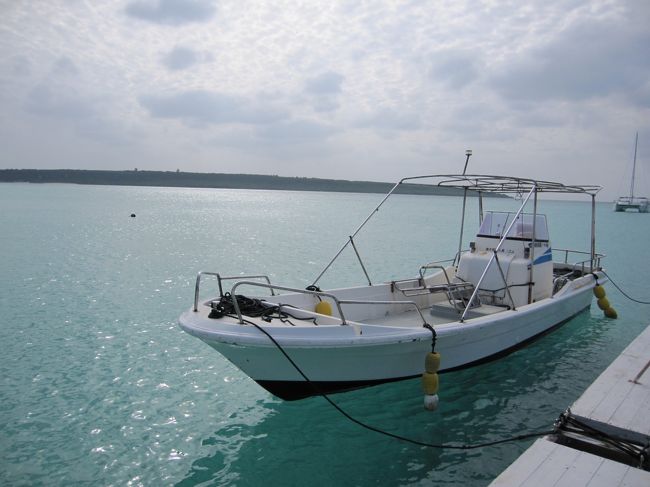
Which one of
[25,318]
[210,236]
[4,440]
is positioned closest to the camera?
[4,440]

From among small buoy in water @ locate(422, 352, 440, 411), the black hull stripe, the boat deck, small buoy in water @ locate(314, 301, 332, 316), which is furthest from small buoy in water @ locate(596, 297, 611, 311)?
small buoy in water @ locate(314, 301, 332, 316)

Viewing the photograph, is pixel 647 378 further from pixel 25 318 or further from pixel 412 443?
pixel 25 318

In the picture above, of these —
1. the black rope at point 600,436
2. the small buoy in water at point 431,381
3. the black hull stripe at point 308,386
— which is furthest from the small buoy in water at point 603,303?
the black rope at point 600,436

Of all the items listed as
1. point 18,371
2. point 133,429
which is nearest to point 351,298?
point 133,429

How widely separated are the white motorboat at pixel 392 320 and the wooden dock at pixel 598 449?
6.15 ft

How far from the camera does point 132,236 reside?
30.4 metres

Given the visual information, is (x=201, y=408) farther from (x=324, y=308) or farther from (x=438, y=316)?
→ (x=438, y=316)

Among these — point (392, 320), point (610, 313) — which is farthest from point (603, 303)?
point (392, 320)

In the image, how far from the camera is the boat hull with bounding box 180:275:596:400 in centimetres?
581

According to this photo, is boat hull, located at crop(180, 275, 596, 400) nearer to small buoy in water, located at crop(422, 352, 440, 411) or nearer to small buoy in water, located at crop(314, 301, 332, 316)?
small buoy in water, located at crop(422, 352, 440, 411)

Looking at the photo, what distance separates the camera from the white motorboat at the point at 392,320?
5.95 metres

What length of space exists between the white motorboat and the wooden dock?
73.8 inches

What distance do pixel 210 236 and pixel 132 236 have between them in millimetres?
5098

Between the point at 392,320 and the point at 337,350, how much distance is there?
3094mm
